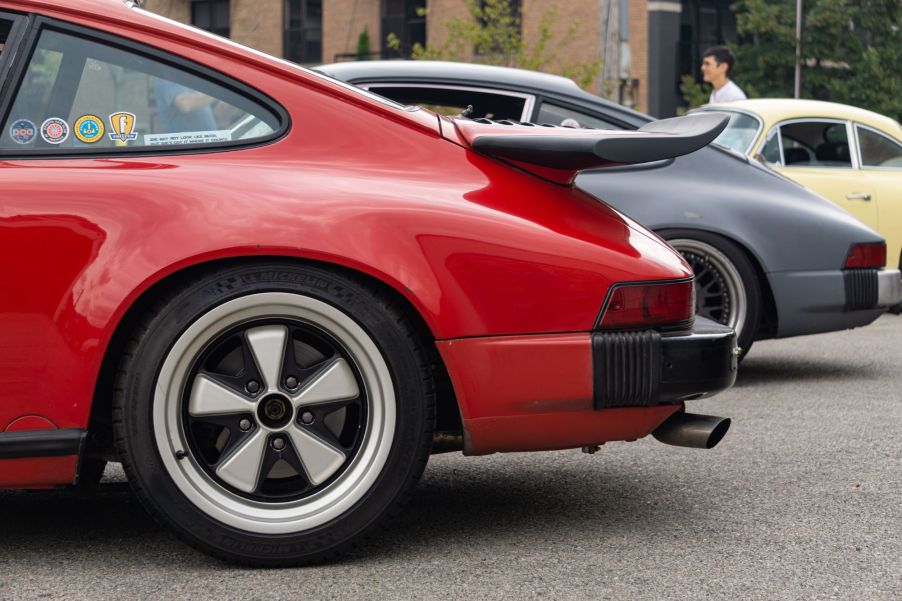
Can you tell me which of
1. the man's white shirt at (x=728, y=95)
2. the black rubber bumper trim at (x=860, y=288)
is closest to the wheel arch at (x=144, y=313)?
the black rubber bumper trim at (x=860, y=288)

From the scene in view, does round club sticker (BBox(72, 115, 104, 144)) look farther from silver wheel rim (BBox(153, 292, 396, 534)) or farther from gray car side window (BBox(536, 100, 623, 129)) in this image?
gray car side window (BBox(536, 100, 623, 129))

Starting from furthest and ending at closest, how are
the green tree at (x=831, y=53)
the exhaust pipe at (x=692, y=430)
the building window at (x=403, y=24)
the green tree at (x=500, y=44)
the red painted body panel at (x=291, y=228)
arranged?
the building window at (x=403, y=24) < the green tree at (x=831, y=53) < the green tree at (x=500, y=44) < the exhaust pipe at (x=692, y=430) < the red painted body panel at (x=291, y=228)

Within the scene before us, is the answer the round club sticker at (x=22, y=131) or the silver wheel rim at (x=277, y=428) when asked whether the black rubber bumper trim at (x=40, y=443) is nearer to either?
the silver wheel rim at (x=277, y=428)

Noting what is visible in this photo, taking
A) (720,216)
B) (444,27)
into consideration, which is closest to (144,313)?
(720,216)

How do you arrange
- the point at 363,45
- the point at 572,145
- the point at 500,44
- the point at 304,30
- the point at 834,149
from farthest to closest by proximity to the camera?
the point at 304,30, the point at 363,45, the point at 500,44, the point at 834,149, the point at 572,145

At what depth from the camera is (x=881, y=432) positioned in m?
5.44

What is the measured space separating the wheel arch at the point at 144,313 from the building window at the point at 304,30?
37018 millimetres

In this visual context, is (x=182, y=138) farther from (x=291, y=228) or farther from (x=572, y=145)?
(x=572, y=145)

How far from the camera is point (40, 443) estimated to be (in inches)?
134

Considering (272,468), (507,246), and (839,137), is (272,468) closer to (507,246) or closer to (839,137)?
(507,246)

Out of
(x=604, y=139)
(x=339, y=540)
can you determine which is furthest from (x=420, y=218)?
(x=339, y=540)

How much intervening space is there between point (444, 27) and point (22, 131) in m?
30.6

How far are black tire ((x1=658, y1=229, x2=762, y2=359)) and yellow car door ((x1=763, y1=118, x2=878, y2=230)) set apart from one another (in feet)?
8.82

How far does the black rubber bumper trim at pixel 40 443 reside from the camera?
3.40 meters
